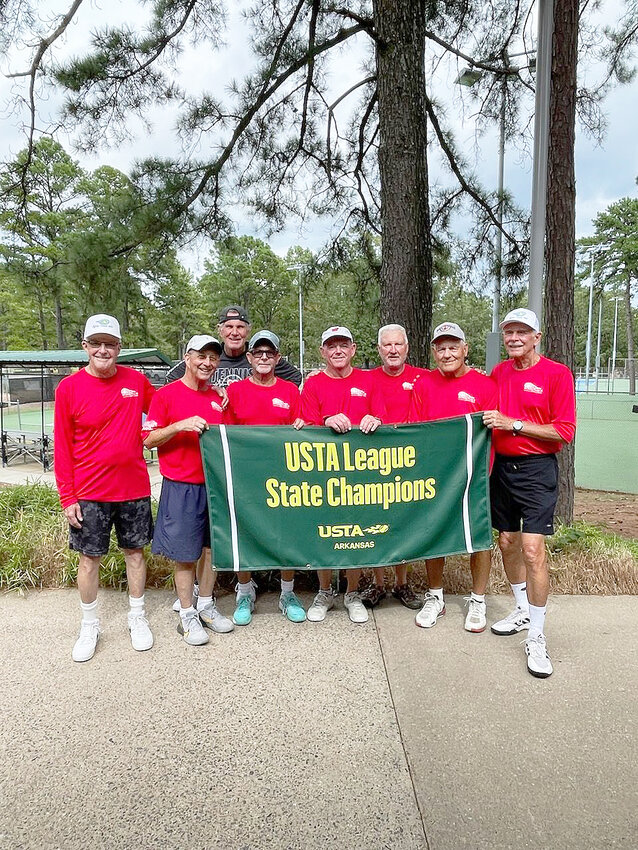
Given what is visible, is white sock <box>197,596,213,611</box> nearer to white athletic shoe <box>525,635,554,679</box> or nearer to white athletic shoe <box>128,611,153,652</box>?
white athletic shoe <box>128,611,153,652</box>

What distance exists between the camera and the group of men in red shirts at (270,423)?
3117mm

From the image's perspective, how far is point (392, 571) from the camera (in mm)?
4246

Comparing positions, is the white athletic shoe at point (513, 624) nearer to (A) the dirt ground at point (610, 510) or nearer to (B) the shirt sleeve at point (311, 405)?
(B) the shirt sleeve at point (311, 405)

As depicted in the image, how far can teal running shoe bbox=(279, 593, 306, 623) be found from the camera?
354 cm

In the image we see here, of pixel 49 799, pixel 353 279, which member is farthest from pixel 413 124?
pixel 49 799

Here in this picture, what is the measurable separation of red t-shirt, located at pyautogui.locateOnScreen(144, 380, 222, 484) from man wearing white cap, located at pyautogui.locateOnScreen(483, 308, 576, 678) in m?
1.73

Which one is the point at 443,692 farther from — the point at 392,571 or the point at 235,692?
the point at 392,571

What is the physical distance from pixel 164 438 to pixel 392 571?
212 cm

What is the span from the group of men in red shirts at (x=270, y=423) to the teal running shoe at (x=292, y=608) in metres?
0.01

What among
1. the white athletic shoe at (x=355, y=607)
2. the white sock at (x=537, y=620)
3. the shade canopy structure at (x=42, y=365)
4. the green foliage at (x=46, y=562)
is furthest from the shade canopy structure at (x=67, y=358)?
the white sock at (x=537, y=620)

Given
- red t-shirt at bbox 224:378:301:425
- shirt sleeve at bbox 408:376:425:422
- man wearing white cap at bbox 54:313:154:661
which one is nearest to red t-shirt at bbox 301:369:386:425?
red t-shirt at bbox 224:378:301:425

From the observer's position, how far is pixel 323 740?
2373 mm

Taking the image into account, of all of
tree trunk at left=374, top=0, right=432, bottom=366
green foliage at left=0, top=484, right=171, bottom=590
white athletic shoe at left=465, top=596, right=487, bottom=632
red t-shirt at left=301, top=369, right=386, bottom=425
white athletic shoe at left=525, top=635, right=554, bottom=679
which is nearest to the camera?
white athletic shoe at left=525, top=635, right=554, bottom=679

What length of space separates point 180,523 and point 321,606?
3.63 feet
